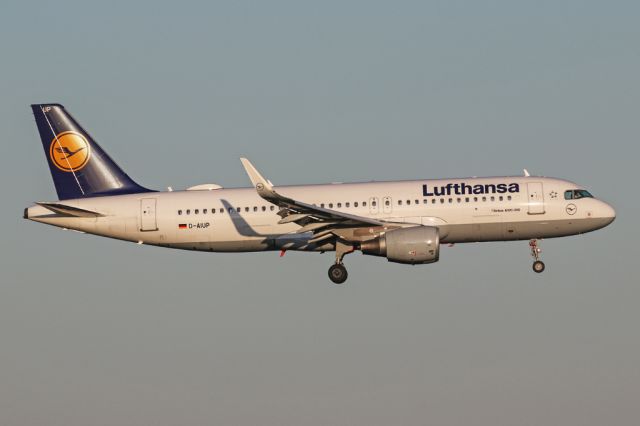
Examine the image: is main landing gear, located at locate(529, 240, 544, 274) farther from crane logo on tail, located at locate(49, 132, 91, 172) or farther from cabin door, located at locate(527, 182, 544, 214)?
crane logo on tail, located at locate(49, 132, 91, 172)

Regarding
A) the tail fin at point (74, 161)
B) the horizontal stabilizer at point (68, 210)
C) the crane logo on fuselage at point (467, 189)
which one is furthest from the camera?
the tail fin at point (74, 161)

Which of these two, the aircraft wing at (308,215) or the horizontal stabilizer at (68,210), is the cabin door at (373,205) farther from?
the horizontal stabilizer at (68,210)

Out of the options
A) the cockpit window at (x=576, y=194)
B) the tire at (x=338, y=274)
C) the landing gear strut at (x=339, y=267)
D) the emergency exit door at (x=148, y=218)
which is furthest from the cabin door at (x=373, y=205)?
the emergency exit door at (x=148, y=218)

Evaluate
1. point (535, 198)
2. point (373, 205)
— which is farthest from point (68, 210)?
point (535, 198)

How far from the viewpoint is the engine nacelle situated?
5494 centimetres

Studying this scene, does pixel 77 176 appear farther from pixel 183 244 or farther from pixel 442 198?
pixel 442 198

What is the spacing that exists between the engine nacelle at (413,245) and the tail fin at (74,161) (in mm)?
13522

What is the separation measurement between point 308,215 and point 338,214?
53.1 inches

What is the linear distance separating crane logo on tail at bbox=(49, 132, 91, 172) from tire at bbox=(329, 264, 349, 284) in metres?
14.0

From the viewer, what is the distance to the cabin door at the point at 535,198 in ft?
189

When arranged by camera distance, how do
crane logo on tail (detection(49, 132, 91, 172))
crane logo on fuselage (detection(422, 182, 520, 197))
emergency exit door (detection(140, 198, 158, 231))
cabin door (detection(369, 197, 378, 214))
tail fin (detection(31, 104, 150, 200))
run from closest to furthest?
crane logo on fuselage (detection(422, 182, 520, 197)), cabin door (detection(369, 197, 378, 214)), emergency exit door (detection(140, 198, 158, 231)), tail fin (detection(31, 104, 150, 200)), crane logo on tail (detection(49, 132, 91, 172))

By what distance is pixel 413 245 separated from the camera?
55.0 meters

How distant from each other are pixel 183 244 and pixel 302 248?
5.78 meters

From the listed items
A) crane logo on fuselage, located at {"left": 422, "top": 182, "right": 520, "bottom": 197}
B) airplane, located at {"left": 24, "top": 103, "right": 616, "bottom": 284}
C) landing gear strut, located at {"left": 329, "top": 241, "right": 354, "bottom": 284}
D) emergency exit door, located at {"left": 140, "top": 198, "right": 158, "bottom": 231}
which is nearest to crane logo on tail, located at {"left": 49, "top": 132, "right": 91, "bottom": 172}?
airplane, located at {"left": 24, "top": 103, "right": 616, "bottom": 284}
